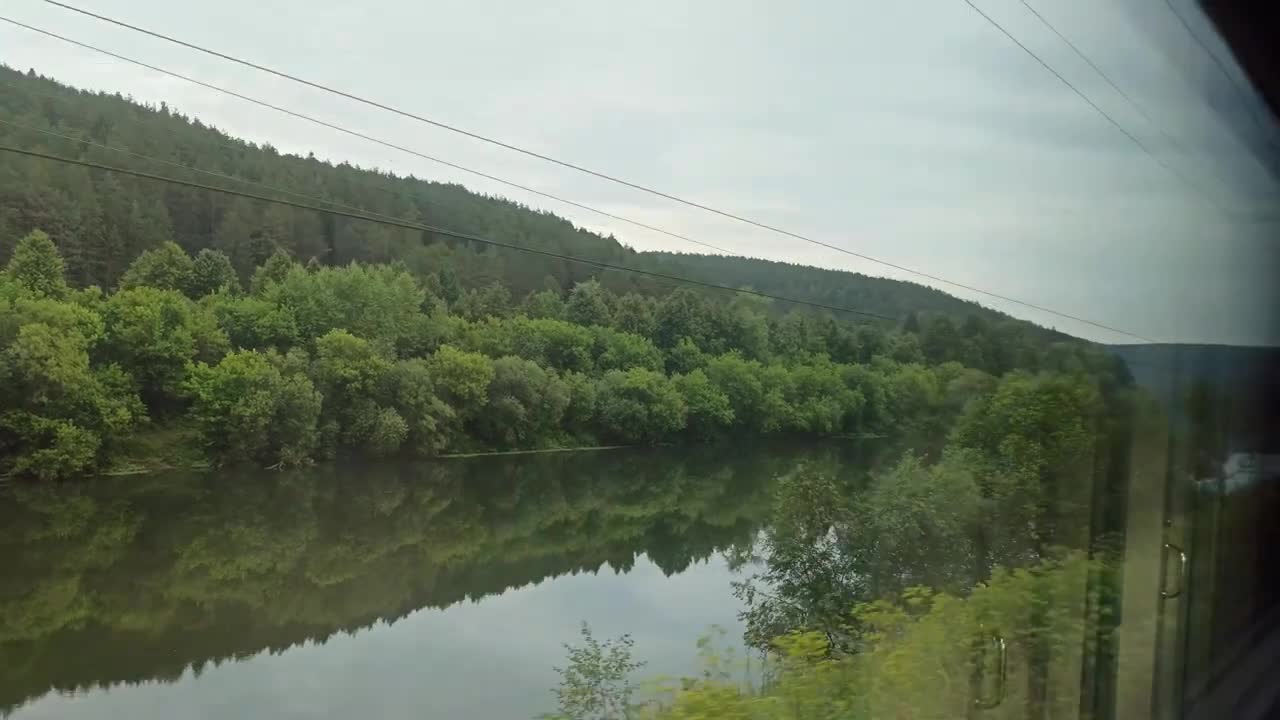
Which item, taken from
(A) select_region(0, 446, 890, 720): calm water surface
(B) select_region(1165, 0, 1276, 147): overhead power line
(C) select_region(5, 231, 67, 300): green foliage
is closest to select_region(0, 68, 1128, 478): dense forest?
(C) select_region(5, 231, 67, 300): green foliage

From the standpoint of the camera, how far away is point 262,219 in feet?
11.4

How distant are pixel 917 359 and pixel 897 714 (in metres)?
1.77

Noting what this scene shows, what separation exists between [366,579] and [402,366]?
75 cm

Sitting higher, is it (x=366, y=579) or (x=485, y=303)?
(x=485, y=303)

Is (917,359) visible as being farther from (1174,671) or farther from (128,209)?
(128,209)

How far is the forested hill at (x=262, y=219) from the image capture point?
9.38ft

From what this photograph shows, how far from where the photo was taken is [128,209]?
3014 millimetres

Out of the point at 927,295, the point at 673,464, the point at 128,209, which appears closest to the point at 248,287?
the point at 128,209

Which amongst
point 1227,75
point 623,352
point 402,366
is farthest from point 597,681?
point 1227,75

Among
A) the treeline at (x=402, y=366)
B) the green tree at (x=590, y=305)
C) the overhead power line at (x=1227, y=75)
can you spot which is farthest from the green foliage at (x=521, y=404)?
the overhead power line at (x=1227, y=75)

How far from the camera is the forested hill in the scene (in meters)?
2.86

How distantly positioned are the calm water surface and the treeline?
0.43ft

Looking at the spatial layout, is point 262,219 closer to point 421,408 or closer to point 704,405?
point 421,408

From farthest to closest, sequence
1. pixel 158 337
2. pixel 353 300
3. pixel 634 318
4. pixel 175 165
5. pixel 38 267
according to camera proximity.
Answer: pixel 634 318 → pixel 353 300 → pixel 175 165 → pixel 158 337 → pixel 38 267
